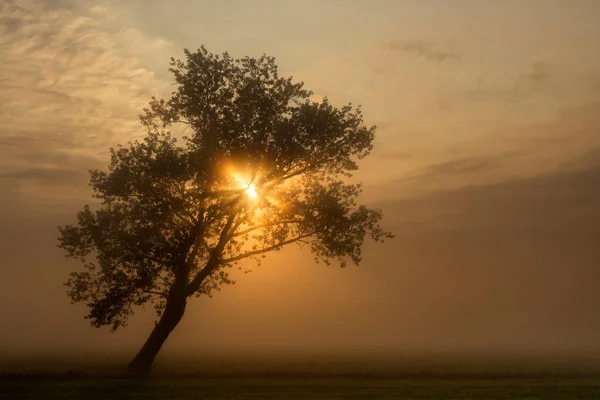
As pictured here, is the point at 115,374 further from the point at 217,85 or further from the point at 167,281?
the point at 217,85

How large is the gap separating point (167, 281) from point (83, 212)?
311 inches

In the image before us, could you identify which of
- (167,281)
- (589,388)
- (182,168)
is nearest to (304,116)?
(182,168)

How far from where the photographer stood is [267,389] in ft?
130

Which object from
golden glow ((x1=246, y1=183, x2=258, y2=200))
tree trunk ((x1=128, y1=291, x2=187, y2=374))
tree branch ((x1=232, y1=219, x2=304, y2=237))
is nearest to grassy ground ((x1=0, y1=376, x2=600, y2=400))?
tree trunk ((x1=128, y1=291, x2=187, y2=374))

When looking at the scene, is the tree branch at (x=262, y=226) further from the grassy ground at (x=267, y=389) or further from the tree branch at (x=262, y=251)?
the grassy ground at (x=267, y=389)

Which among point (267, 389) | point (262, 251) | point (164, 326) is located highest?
point (262, 251)

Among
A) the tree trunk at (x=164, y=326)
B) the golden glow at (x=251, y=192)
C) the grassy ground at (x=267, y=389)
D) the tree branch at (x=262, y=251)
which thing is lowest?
the grassy ground at (x=267, y=389)

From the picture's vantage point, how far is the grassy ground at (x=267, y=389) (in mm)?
35213

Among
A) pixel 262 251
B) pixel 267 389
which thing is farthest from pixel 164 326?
pixel 267 389

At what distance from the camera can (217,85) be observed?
181 feet

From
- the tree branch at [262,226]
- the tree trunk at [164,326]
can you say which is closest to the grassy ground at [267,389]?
the tree trunk at [164,326]

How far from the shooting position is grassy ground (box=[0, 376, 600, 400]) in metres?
35.2

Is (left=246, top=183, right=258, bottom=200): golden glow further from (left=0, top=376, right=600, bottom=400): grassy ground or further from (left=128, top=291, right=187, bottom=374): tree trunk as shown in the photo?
(left=0, top=376, right=600, bottom=400): grassy ground

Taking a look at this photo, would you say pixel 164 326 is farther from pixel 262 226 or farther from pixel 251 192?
pixel 251 192
